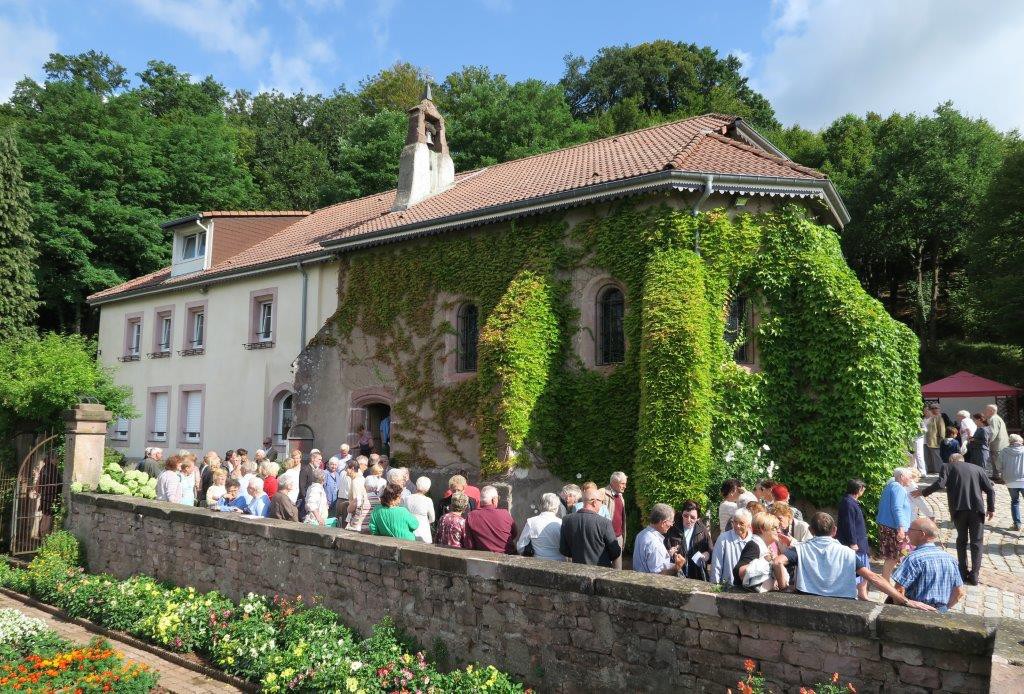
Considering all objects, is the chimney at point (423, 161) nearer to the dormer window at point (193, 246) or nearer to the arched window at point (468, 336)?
Answer: the arched window at point (468, 336)

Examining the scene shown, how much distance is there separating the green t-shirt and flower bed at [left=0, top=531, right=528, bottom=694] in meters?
1.05

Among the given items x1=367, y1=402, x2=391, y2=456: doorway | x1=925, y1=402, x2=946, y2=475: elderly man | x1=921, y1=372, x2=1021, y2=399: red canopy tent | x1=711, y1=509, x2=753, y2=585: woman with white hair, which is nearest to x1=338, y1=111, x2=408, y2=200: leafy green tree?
x1=367, y1=402, x2=391, y2=456: doorway

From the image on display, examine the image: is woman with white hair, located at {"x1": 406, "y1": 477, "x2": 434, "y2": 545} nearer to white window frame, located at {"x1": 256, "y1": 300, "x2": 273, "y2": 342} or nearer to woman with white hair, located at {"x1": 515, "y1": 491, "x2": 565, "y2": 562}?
woman with white hair, located at {"x1": 515, "y1": 491, "x2": 565, "y2": 562}

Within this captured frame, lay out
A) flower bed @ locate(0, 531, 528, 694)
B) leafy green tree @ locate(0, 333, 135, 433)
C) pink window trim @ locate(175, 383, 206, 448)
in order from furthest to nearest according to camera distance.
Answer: pink window trim @ locate(175, 383, 206, 448) → leafy green tree @ locate(0, 333, 135, 433) → flower bed @ locate(0, 531, 528, 694)

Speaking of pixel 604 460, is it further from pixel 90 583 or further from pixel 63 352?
pixel 63 352

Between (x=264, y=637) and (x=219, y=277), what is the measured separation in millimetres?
16433

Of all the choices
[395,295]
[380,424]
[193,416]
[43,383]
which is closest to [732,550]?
[395,295]

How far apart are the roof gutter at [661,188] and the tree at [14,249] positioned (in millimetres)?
22367

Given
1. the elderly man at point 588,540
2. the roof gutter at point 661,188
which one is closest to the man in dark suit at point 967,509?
the elderly man at point 588,540

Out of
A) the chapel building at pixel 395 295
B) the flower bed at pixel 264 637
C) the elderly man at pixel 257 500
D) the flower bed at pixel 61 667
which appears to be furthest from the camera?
the chapel building at pixel 395 295

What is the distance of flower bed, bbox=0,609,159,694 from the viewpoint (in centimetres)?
762

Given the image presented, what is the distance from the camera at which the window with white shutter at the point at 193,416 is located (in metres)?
23.5

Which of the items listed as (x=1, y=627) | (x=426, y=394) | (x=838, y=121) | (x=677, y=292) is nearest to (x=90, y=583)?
(x=1, y=627)

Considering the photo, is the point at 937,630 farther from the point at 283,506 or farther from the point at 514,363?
the point at 514,363
